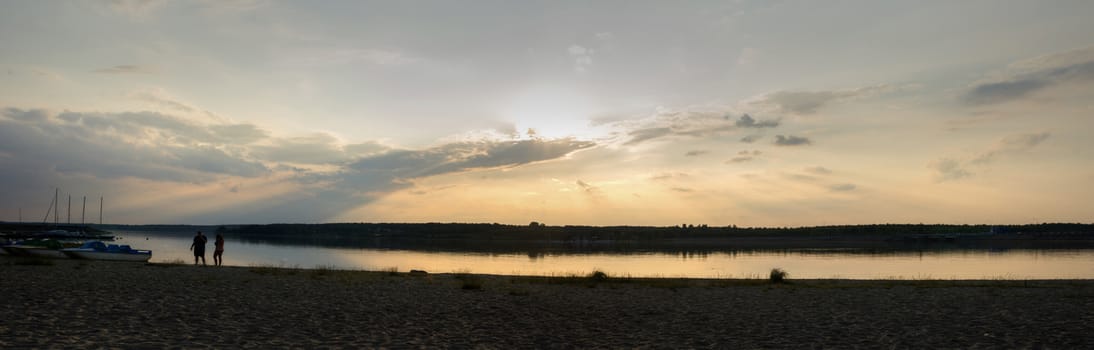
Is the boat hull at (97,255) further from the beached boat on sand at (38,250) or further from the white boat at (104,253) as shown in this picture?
the beached boat on sand at (38,250)

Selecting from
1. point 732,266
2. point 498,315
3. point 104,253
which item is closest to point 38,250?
point 104,253

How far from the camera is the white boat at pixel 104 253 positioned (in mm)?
38281

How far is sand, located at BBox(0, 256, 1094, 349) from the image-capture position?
468 inches

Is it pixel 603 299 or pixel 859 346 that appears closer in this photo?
pixel 859 346

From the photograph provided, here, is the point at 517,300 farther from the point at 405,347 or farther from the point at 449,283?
the point at 405,347

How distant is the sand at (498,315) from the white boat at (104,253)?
635 inches

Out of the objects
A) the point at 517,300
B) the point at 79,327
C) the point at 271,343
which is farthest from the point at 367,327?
the point at 517,300

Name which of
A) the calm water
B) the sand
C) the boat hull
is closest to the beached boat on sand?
the boat hull

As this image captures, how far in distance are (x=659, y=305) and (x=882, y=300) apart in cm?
676

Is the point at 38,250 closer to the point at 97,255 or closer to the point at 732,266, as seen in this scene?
the point at 97,255

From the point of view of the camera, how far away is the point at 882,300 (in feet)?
65.6

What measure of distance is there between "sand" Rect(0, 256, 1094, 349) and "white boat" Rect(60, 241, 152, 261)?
16.1m

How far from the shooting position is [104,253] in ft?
127

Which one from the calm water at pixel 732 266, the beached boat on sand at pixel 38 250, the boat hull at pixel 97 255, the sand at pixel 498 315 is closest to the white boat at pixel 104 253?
the boat hull at pixel 97 255
